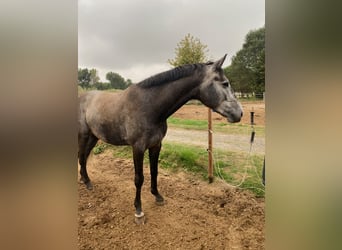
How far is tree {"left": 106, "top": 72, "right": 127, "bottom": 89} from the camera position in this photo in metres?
1.46

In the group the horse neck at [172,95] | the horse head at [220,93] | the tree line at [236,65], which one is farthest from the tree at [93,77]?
the horse head at [220,93]

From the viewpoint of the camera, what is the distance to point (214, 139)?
1621 mm

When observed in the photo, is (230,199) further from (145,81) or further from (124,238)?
(145,81)

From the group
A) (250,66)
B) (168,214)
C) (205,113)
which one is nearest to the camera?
(250,66)

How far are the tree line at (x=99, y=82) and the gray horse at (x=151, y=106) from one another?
5cm

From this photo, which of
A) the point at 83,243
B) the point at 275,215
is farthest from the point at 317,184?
the point at 83,243

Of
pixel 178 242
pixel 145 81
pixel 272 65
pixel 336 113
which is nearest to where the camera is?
pixel 336 113

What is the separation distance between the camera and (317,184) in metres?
0.62

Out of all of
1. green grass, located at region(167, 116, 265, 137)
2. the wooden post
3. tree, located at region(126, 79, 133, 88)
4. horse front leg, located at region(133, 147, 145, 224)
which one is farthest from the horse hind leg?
→ the wooden post

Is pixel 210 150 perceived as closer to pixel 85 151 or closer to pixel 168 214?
pixel 168 214

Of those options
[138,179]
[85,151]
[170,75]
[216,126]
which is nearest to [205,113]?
[216,126]

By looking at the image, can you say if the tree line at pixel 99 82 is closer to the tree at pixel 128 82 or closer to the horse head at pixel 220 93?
the tree at pixel 128 82

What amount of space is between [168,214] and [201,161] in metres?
0.43

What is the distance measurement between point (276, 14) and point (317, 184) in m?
0.50
